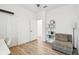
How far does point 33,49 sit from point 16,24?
697 millimetres

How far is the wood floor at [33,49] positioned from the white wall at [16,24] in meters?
0.12

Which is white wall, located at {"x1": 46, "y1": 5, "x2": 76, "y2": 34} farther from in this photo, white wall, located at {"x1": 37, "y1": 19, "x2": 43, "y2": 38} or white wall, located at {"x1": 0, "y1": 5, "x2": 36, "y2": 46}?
white wall, located at {"x1": 0, "y1": 5, "x2": 36, "y2": 46}

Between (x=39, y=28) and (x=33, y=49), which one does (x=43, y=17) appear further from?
(x=33, y=49)

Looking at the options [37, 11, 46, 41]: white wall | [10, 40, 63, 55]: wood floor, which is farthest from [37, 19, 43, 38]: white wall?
[10, 40, 63, 55]: wood floor

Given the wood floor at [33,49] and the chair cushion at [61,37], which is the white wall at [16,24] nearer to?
the wood floor at [33,49]

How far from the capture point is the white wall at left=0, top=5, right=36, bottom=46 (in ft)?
3.72

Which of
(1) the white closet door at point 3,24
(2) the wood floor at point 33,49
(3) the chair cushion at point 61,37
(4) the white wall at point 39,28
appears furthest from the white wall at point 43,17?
(1) the white closet door at point 3,24

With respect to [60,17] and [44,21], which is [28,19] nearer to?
[44,21]

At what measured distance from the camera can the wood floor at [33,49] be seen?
1.22m

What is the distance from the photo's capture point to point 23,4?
3.74 feet

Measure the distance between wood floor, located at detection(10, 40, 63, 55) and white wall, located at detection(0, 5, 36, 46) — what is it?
4.7 inches

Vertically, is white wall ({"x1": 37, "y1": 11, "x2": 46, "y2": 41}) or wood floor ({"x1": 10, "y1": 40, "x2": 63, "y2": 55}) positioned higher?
white wall ({"x1": 37, "y1": 11, "x2": 46, "y2": 41})
